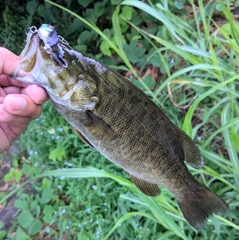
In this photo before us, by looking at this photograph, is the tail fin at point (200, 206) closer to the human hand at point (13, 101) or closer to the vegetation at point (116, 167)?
the vegetation at point (116, 167)

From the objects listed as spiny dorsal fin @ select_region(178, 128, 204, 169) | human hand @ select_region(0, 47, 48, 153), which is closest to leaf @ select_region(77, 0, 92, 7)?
human hand @ select_region(0, 47, 48, 153)

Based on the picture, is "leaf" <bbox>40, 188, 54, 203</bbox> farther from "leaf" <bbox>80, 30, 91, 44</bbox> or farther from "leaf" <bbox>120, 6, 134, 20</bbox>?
"leaf" <bbox>120, 6, 134, 20</bbox>

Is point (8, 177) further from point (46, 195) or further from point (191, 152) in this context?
point (191, 152)

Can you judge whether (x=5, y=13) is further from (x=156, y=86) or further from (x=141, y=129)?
(x=141, y=129)

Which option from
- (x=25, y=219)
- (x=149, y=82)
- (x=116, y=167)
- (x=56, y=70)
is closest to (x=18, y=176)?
(x=25, y=219)

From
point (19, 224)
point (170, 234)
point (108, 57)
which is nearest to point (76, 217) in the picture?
point (19, 224)

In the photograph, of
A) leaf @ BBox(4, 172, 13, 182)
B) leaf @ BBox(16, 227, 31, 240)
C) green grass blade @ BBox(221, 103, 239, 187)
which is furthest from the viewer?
leaf @ BBox(4, 172, 13, 182)
